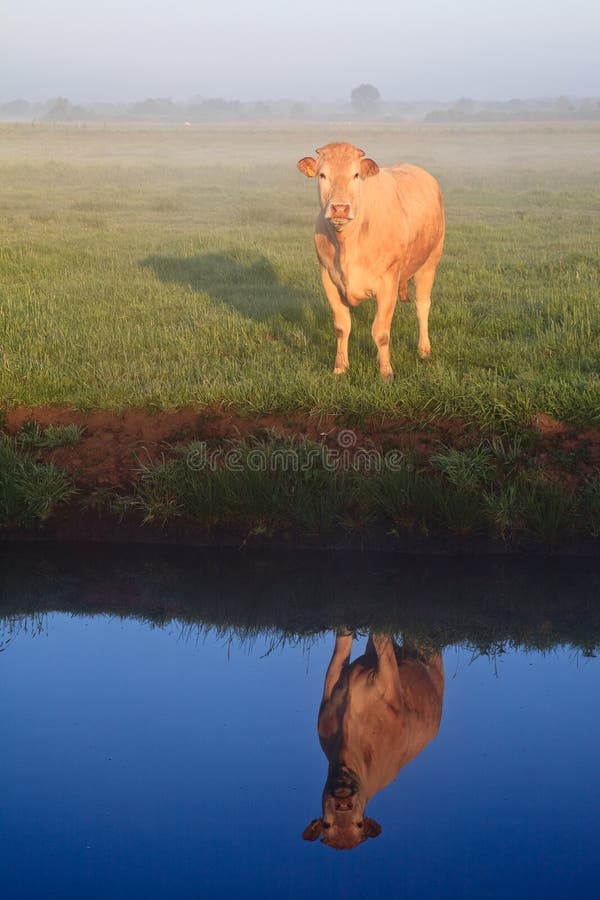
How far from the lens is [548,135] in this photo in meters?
68.8

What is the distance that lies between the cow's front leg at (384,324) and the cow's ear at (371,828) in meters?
4.24

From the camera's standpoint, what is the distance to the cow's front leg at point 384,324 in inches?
307

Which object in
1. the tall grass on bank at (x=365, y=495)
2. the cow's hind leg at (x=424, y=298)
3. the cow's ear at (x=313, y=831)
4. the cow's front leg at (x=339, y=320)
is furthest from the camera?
the cow's hind leg at (x=424, y=298)

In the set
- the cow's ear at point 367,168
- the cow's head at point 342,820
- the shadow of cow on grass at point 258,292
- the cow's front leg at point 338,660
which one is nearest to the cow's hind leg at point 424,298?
the shadow of cow on grass at point 258,292

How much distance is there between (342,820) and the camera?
12.8 feet

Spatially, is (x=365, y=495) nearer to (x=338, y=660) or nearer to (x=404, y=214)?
(x=338, y=660)

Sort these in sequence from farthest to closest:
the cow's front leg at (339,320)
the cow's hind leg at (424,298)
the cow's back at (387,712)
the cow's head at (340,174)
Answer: the cow's hind leg at (424,298), the cow's front leg at (339,320), the cow's head at (340,174), the cow's back at (387,712)

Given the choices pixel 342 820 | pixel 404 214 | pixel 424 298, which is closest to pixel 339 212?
pixel 404 214

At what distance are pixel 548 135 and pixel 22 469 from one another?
67.3 meters

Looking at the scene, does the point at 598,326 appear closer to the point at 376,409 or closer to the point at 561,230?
the point at 376,409

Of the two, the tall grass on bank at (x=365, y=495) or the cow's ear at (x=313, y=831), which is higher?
the tall grass on bank at (x=365, y=495)

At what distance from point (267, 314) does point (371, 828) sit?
6.67 m

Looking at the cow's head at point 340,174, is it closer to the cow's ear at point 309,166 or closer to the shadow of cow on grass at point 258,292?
the cow's ear at point 309,166

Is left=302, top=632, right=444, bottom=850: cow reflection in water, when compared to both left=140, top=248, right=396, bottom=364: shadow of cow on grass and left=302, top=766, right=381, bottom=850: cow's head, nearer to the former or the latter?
left=302, top=766, right=381, bottom=850: cow's head
